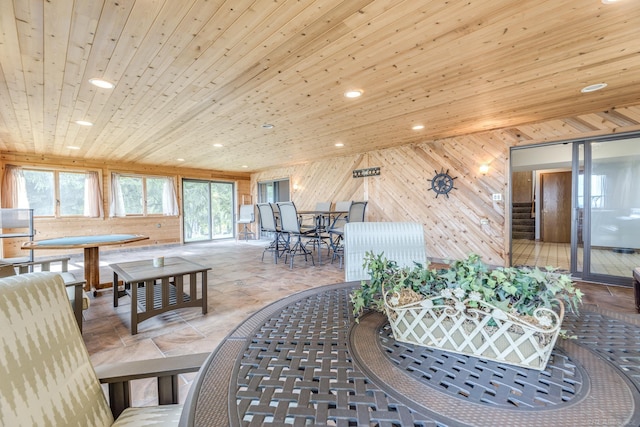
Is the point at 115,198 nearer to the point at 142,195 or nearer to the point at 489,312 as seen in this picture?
the point at 142,195

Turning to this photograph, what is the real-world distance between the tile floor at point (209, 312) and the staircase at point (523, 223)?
5.66 meters

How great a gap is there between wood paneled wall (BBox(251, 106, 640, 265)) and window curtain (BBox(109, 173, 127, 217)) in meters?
5.75

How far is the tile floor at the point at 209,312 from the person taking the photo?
2004 mm

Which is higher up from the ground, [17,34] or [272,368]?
[17,34]

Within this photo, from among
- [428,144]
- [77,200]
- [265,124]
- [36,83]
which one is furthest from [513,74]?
[77,200]

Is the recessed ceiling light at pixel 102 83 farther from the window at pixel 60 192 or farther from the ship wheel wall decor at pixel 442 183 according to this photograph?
the window at pixel 60 192

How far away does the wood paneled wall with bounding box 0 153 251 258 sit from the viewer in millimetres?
5797

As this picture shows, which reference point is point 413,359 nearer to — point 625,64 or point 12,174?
point 625,64

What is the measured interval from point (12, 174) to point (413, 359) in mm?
8253

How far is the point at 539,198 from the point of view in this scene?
27.3 feet

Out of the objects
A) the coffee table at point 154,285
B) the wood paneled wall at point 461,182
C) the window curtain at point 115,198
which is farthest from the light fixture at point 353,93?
the window curtain at point 115,198

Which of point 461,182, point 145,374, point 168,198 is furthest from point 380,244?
point 168,198

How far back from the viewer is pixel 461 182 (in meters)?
4.82

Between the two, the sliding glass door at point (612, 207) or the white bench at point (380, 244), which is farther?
the sliding glass door at point (612, 207)
